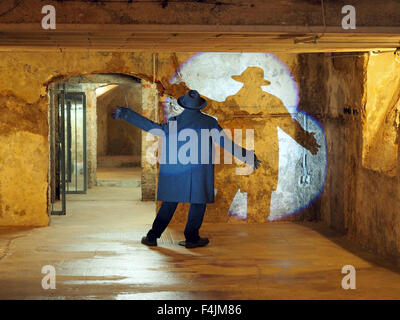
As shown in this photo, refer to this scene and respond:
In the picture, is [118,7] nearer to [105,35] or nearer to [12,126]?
[105,35]

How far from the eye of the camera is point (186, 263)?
634 cm

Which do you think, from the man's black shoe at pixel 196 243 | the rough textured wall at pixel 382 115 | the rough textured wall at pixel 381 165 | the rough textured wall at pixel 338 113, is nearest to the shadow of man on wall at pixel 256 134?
the rough textured wall at pixel 338 113

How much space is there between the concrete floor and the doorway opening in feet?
4.93

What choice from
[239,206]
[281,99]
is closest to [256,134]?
[281,99]

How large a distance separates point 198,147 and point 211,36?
1.89 m

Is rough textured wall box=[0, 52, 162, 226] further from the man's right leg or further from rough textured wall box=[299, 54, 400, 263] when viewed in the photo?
rough textured wall box=[299, 54, 400, 263]

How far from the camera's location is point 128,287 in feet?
17.9

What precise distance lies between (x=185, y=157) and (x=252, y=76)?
2.09 meters

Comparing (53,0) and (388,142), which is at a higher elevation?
(53,0)

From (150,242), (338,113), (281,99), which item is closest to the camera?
(150,242)

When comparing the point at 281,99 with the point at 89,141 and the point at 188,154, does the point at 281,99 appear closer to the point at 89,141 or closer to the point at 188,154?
the point at 188,154

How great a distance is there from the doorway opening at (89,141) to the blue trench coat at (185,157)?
2.43 m

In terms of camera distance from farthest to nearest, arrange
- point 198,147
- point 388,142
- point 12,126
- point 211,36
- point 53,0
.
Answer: point 12,126 < point 198,147 < point 388,142 < point 211,36 < point 53,0

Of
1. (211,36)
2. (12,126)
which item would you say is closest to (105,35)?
(211,36)
